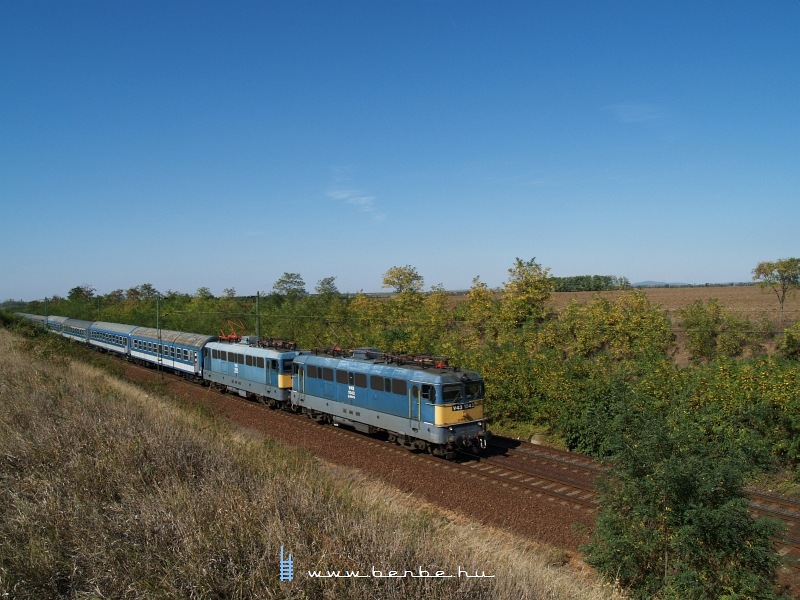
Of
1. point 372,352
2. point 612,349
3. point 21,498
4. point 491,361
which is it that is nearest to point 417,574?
point 21,498

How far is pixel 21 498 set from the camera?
272 inches

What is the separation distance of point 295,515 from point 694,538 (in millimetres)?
5829

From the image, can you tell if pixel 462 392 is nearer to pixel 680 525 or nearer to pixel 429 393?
pixel 429 393

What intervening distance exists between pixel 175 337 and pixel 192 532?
33.2 m

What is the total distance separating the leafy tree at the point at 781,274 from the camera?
3731 centimetres

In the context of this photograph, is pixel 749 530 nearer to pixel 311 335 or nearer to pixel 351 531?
pixel 351 531

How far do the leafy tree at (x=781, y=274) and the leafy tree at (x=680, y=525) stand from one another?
35.6 m

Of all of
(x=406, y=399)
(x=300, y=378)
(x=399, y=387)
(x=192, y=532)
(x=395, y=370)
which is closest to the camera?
(x=192, y=532)

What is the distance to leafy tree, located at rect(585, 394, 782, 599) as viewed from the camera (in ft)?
25.2

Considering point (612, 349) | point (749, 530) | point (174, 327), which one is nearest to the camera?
point (749, 530)

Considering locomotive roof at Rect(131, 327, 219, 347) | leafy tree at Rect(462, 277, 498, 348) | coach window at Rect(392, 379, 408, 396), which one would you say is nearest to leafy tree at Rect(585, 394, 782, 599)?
coach window at Rect(392, 379, 408, 396)

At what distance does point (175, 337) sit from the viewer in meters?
36.3

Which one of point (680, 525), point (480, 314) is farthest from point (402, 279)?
point (680, 525)

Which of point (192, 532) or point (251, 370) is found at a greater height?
point (192, 532)
